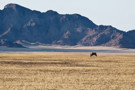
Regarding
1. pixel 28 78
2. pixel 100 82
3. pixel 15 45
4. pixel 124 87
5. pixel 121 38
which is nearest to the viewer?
pixel 124 87

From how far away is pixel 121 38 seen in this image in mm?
199500

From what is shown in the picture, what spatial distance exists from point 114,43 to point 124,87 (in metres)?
173

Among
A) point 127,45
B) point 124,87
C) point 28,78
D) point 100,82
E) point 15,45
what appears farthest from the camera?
point 127,45

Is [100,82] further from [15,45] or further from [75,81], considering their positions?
[15,45]

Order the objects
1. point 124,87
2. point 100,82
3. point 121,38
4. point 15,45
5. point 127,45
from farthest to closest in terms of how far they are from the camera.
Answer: point 121,38
point 127,45
point 15,45
point 100,82
point 124,87

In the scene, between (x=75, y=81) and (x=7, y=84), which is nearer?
(x=7, y=84)

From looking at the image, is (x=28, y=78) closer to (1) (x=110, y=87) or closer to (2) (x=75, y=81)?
(2) (x=75, y=81)

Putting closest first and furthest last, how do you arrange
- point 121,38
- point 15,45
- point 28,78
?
point 28,78 → point 15,45 → point 121,38

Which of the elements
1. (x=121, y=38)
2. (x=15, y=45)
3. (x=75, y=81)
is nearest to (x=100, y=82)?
(x=75, y=81)

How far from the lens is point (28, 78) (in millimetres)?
28453

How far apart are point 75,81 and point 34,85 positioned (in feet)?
11.2

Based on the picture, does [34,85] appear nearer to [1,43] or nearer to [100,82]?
[100,82]

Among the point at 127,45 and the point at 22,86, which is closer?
the point at 22,86

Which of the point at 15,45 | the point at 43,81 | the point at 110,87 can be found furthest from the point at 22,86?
the point at 15,45
